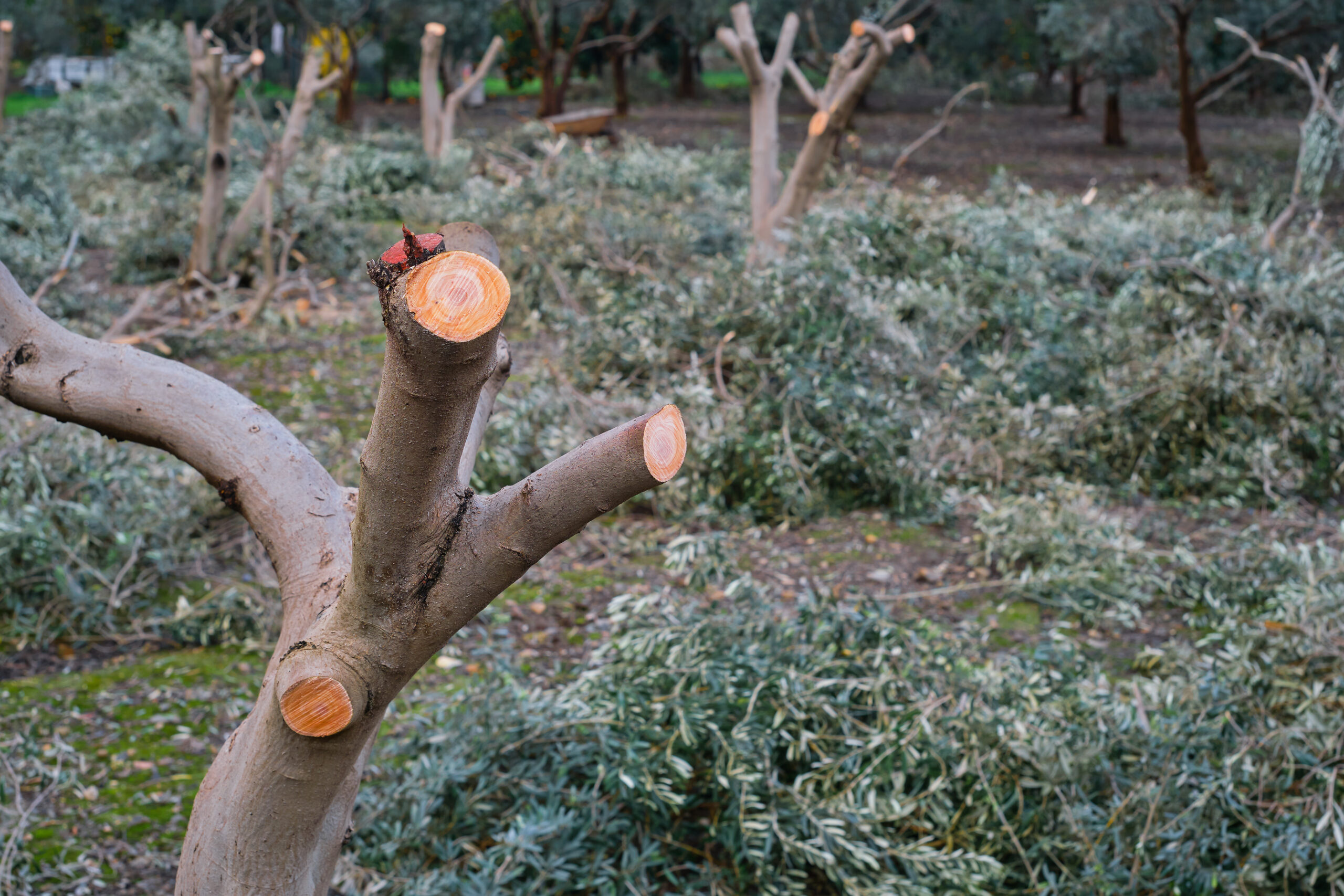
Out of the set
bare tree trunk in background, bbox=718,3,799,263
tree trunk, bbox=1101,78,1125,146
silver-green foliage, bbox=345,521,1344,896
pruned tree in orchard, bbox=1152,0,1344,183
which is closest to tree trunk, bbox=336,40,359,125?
tree trunk, bbox=1101,78,1125,146

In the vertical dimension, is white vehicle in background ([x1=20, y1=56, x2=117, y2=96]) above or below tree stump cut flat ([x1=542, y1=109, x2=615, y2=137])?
above

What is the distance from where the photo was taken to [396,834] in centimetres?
272

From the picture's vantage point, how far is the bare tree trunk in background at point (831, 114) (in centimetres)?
757

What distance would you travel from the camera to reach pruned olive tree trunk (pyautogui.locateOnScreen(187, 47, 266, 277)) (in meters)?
8.12

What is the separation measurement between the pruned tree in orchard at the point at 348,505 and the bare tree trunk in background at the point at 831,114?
597 cm

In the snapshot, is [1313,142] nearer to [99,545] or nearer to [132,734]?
[99,545]

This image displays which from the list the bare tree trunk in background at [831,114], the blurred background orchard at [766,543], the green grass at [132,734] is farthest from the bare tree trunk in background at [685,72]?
the green grass at [132,734]

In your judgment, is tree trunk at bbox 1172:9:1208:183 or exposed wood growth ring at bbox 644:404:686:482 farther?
tree trunk at bbox 1172:9:1208:183

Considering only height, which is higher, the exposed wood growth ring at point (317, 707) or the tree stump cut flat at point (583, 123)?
the tree stump cut flat at point (583, 123)

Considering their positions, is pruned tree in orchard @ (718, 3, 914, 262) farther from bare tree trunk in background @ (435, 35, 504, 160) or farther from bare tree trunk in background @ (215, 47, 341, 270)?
bare tree trunk in background @ (435, 35, 504, 160)

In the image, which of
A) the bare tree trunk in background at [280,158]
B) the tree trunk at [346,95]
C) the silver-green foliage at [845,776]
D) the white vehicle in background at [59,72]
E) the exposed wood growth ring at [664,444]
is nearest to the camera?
the exposed wood growth ring at [664,444]

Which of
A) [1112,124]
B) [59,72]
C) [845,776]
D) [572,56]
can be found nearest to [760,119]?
[845,776]

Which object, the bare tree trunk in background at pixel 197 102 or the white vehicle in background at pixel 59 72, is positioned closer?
the bare tree trunk in background at pixel 197 102

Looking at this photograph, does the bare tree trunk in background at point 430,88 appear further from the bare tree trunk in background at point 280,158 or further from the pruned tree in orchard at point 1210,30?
the pruned tree in orchard at point 1210,30
